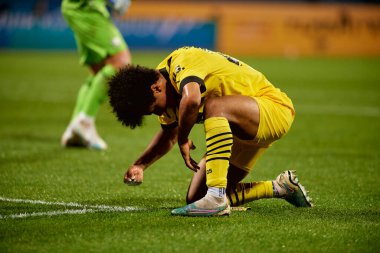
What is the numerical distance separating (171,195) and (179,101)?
1018 millimetres

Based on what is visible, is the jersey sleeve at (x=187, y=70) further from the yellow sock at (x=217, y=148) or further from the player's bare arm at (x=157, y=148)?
the player's bare arm at (x=157, y=148)

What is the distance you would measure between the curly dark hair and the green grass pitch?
0.64 metres

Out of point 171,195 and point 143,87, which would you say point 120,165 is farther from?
point 143,87

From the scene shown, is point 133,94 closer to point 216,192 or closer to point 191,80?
point 191,80

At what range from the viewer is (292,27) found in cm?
2492

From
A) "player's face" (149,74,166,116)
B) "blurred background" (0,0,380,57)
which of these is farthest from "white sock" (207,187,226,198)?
"blurred background" (0,0,380,57)

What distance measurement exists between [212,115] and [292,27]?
68.1 feet

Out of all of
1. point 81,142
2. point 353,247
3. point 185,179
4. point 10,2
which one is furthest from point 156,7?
point 353,247

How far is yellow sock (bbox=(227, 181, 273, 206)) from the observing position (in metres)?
5.08

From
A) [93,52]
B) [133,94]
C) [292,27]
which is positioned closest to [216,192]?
[133,94]

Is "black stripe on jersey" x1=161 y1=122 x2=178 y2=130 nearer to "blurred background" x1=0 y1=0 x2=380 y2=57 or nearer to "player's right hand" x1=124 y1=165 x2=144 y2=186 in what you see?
"player's right hand" x1=124 y1=165 x2=144 y2=186

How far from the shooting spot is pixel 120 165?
280 inches

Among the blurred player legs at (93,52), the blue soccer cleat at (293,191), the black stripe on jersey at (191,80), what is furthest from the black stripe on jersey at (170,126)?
the blurred player legs at (93,52)

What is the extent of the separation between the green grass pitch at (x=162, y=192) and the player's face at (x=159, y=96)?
2.21 feet
